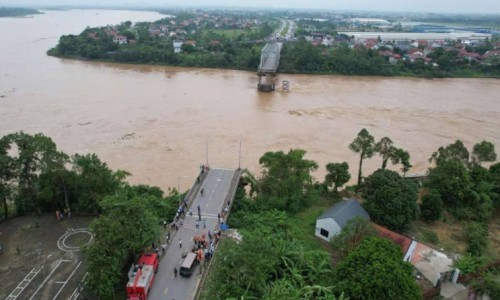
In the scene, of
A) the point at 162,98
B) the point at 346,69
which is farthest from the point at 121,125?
the point at 346,69

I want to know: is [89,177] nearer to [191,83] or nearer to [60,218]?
[60,218]

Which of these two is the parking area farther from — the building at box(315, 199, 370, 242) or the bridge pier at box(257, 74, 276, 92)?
the bridge pier at box(257, 74, 276, 92)

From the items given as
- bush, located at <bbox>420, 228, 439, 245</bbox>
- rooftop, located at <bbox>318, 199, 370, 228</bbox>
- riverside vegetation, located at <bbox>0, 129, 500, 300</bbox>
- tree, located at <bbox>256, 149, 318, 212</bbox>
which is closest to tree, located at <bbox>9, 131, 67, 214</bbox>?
riverside vegetation, located at <bbox>0, 129, 500, 300</bbox>

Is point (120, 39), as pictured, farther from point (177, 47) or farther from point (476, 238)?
point (476, 238)

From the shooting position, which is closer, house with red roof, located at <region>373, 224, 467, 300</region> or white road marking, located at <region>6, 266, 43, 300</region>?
white road marking, located at <region>6, 266, 43, 300</region>

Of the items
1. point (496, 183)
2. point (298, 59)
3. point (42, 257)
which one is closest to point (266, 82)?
point (298, 59)

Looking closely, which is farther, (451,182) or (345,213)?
(451,182)
